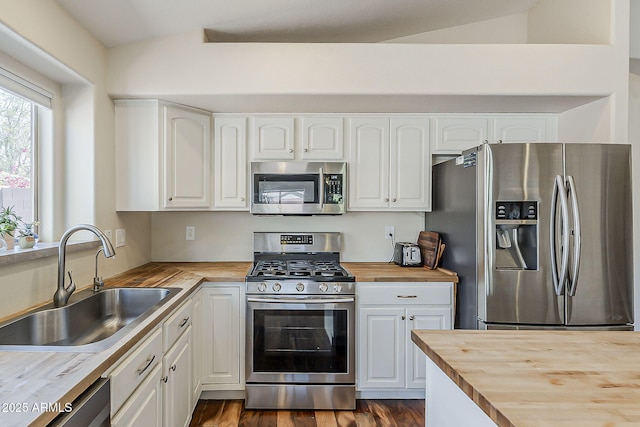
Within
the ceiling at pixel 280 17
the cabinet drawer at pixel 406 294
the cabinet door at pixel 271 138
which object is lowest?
the cabinet drawer at pixel 406 294

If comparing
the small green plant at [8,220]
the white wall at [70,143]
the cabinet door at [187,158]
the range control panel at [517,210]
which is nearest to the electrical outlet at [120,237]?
the white wall at [70,143]

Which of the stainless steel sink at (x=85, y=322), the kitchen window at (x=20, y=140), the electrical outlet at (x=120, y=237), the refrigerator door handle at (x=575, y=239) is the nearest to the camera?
the stainless steel sink at (x=85, y=322)

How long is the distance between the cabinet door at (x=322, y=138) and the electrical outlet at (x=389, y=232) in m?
0.77

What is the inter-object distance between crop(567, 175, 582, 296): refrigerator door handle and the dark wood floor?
4.09 feet

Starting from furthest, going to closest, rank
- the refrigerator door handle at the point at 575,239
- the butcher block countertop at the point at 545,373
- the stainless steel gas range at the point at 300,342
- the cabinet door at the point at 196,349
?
1. the stainless steel gas range at the point at 300,342
2. the cabinet door at the point at 196,349
3. the refrigerator door handle at the point at 575,239
4. the butcher block countertop at the point at 545,373

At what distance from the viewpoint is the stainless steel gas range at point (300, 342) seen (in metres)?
2.34

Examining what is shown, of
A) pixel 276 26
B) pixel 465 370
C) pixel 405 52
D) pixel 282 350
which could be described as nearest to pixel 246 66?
pixel 276 26

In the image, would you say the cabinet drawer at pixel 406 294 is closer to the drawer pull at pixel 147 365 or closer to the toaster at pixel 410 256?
the toaster at pixel 410 256

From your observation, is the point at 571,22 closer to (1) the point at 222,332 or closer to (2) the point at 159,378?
(1) the point at 222,332

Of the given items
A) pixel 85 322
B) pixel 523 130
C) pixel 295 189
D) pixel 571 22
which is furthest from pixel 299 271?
pixel 571 22

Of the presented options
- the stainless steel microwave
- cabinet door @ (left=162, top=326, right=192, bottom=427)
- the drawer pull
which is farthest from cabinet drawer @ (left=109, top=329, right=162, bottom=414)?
the stainless steel microwave

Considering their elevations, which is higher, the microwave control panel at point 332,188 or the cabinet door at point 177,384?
the microwave control panel at point 332,188

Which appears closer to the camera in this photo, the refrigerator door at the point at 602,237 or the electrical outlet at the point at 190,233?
the refrigerator door at the point at 602,237

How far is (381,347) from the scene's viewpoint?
242 centimetres
